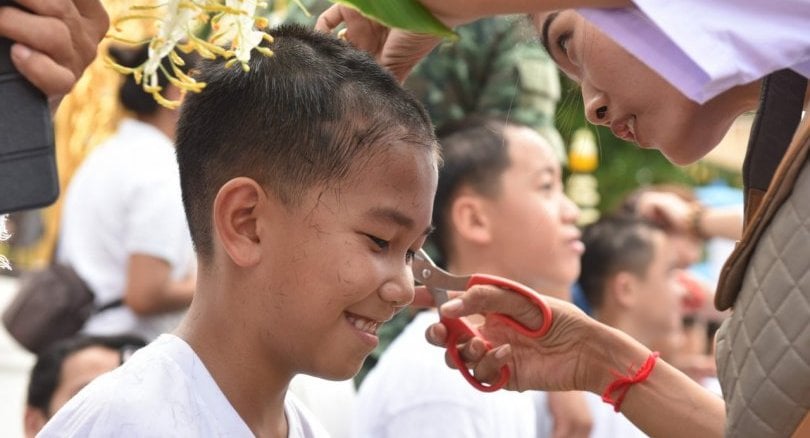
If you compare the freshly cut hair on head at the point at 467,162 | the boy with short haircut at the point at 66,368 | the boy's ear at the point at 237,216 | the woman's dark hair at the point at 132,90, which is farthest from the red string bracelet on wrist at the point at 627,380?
the woman's dark hair at the point at 132,90

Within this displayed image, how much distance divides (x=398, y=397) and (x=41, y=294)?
1.42 m

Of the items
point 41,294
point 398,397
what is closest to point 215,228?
point 398,397

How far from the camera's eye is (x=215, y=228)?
2.04 metres

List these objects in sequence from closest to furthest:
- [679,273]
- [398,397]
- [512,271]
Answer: [398,397] → [512,271] → [679,273]

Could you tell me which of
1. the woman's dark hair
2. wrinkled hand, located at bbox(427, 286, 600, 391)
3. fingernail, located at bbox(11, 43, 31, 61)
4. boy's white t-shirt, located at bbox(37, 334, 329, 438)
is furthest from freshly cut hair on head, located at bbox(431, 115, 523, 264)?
fingernail, located at bbox(11, 43, 31, 61)

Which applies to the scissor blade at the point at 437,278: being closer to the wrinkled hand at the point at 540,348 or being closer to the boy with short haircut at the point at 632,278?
the wrinkled hand at the point at 540,348

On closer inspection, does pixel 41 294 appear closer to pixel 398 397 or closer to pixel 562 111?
pixel 398 397

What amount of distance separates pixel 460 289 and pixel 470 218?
134 cm

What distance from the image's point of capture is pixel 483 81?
404 cm

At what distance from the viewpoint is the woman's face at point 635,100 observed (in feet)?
6.11

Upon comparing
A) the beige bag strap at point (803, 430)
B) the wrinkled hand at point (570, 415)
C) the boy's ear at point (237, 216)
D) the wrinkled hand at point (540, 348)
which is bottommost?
the wrinkled hand at point (570, 415)

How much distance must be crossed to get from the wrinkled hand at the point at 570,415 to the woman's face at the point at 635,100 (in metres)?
1.95

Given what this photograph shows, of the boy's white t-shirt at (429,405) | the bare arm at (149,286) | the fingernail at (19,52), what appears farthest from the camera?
the bare arm at (149,286)

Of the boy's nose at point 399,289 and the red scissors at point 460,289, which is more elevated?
the boy's nose at point 399,289
